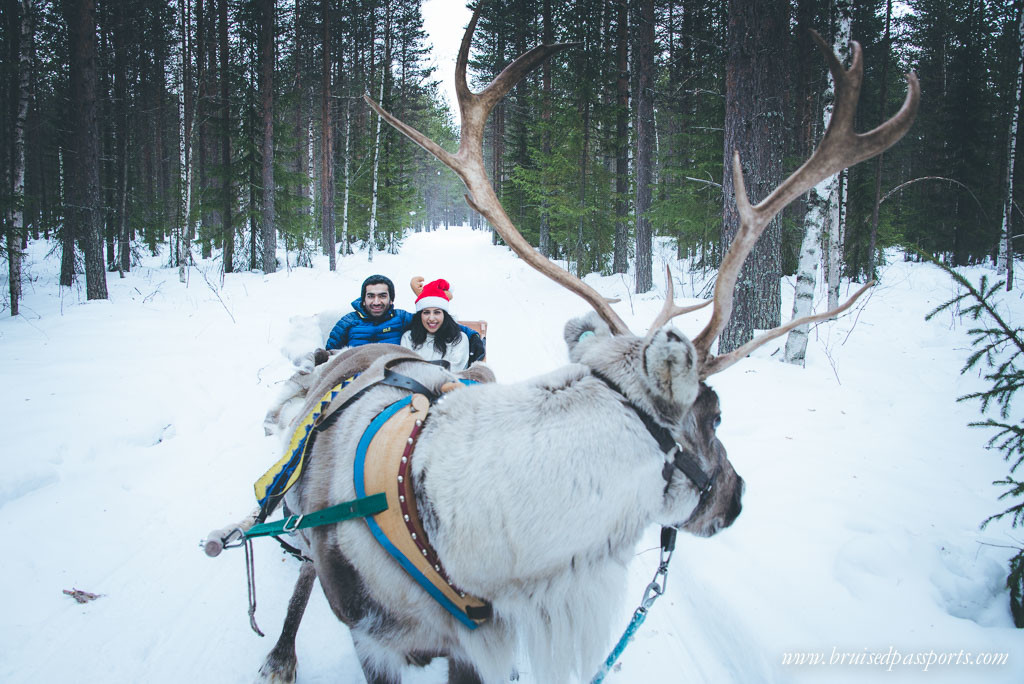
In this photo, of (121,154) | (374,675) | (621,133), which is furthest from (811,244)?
(121,154)

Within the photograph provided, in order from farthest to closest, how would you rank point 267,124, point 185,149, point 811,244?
point 185,149, point 267,124, point 811,244

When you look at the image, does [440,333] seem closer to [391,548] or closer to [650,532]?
[650,532]

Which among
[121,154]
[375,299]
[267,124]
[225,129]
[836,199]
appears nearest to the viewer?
[375,299]

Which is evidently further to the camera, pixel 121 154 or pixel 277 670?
pixel 121 154

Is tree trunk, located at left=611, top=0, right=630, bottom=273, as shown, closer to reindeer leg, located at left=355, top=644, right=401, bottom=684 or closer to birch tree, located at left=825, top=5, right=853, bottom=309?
birch tree, located at left=825, top=5, right=853, bottom=309

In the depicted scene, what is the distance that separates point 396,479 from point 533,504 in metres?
0.44

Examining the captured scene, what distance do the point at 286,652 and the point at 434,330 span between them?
2790mm

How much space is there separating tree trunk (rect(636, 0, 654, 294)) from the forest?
0.05 meters

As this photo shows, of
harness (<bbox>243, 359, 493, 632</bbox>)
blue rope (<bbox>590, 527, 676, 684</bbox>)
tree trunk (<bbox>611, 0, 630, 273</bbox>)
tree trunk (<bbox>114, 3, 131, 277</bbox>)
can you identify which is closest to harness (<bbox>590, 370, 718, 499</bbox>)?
blue rope (<bbox>590, 527, 676, 684</bbox>)

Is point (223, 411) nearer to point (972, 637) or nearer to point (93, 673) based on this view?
point (93, 673)

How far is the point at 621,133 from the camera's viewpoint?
1295 cm

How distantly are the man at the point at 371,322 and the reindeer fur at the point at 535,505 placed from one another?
8.98 feet

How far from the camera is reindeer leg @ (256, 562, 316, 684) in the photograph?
2.15 metres

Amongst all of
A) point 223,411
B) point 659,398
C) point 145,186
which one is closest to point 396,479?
point 659,398
